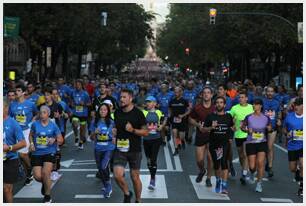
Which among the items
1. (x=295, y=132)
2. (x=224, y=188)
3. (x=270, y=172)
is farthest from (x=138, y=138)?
(x=270, y=172)

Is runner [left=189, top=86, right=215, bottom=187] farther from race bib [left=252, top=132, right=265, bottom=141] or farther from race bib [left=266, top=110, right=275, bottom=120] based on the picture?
race bib [left=266, top=110, right=275, bottom=120]

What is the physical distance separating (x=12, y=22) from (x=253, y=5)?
18.4 m

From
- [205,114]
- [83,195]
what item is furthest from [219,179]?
[83,195]

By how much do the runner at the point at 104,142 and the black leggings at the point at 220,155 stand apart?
1587 mm

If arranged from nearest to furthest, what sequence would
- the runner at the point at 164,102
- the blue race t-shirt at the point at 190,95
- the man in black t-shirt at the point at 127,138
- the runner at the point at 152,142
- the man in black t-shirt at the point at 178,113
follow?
the man in black t-shirt at the point at 127,138 → the runner at the point at 152,142 → the man in black t-shirt at the point at 178,113 → the runner at the point at 164,102 → the blue race t-shirt at the point at 190,95

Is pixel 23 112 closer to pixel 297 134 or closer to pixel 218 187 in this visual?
pixel 218 187

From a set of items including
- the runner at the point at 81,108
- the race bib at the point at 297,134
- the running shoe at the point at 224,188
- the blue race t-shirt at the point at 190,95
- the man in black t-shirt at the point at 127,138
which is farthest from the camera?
the blue race t-shirt at the point at 190,95

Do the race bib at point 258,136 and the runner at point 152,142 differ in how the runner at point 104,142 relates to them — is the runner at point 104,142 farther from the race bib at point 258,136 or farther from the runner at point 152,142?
the race bib at point 258,136

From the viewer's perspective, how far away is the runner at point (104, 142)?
33.8ft

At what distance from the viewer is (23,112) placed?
41.8 ft

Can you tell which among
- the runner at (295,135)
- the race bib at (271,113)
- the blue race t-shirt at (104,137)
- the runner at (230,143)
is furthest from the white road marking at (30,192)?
the race bib at (271,113)

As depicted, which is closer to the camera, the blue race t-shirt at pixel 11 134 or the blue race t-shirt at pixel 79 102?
the blue race t-shirt at pixel 11 134

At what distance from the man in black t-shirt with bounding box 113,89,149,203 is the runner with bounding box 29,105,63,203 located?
961 millimetres

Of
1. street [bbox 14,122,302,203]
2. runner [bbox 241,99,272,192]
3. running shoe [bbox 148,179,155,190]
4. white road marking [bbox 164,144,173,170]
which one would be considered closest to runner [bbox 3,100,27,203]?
street [bbox 14,122,302,203]
